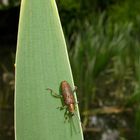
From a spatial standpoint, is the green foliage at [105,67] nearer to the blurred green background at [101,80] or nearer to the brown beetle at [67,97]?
the blurred green background at [101,80]

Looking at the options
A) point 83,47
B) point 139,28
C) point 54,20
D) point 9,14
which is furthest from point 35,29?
point 9,14

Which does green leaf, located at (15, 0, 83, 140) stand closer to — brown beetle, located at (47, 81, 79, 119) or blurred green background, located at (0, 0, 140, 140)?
brown beetle, located at (47, 81, 79, 119)

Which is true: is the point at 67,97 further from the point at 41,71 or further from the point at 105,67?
the point at 105,67

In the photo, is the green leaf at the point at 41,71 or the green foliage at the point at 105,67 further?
the green foliage at the point at 105,67

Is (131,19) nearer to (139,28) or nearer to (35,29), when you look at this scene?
(139,28)

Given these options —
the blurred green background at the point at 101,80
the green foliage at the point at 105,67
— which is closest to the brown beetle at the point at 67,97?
the blurred green background at the point at 101,80

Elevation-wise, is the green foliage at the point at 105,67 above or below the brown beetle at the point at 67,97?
above

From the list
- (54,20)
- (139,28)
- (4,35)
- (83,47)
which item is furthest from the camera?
(4,35)

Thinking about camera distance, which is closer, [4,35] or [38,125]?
[38,125]

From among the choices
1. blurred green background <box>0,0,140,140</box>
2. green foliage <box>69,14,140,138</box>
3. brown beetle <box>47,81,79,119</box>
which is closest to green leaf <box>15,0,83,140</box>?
brown beetle <box>47,81,79,119</box>
